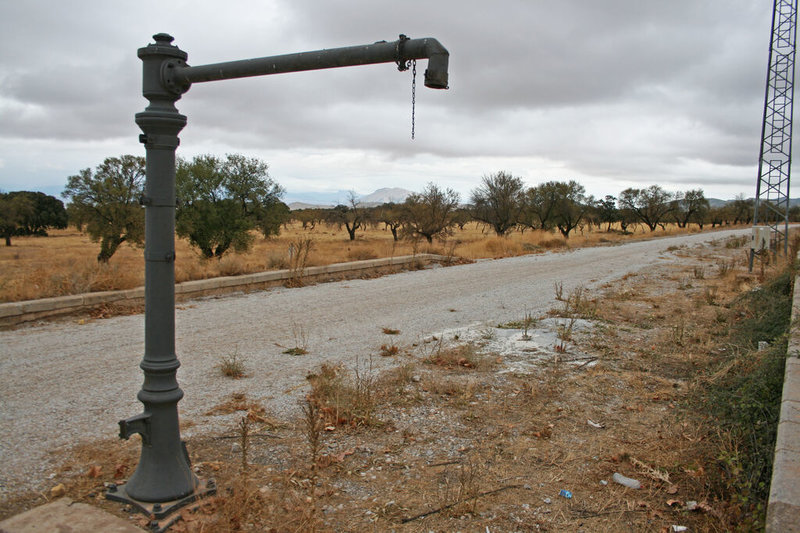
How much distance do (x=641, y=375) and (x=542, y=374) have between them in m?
1.07

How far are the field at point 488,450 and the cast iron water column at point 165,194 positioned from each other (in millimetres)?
246

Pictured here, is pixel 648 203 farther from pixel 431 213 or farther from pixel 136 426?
pixel 136 426

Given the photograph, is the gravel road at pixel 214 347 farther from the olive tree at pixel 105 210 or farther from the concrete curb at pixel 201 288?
the olive tree at pixel 105 210

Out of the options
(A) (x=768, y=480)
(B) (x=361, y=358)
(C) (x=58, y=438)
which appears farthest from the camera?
(B) (x=361, y=358)

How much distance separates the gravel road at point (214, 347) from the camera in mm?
4188

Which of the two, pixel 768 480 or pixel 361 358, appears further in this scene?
pixel 361 358

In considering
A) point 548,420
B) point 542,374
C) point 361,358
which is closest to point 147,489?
point 548,420

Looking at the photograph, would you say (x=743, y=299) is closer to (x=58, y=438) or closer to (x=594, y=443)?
(x=594, y=443)

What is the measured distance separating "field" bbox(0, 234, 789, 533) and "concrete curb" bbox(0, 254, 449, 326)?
148 inches

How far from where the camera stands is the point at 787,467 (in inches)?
110

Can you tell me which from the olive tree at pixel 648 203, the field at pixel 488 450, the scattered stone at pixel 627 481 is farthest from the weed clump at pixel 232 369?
Result: the olive tree at pixel 648 203

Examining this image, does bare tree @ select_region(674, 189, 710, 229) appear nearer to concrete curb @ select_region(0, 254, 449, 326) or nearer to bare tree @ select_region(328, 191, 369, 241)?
bare tree @ select_region(328, 191, 369, 241)

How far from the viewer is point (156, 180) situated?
9.48ft

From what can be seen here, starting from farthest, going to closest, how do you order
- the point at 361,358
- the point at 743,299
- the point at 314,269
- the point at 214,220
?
1. the point at 214,220
2. the point at 314,269
3. the point at 743,299
4. the point at 361,358
